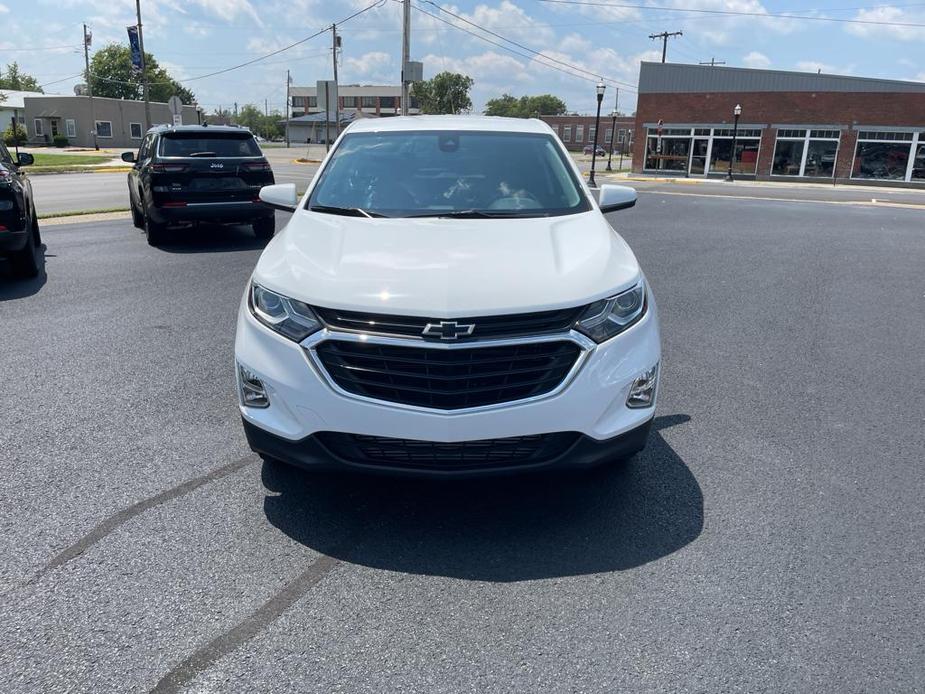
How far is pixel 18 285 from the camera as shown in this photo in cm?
816

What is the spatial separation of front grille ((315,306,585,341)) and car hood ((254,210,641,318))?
0.03 meters

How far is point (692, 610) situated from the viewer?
9.18ft

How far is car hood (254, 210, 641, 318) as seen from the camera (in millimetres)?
3035

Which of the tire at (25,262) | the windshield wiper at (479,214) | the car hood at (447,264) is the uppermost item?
the windshield wiper at (479,214)

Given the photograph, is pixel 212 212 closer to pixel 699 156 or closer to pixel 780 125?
pixel 780 125

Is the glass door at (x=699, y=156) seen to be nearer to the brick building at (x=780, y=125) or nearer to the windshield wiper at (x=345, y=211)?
the brick building at (x=780, y=125)

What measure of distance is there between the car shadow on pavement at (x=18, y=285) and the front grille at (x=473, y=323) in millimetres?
6076

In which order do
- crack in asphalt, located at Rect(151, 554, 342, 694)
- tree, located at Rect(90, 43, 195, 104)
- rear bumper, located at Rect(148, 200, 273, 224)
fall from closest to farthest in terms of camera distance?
1. crack in asphalt, located at Rect(151, 554, 342, 694)
2. rear bumper, located at Rect(148, 200, 273, 224)
3. tree, located at Rect(90, 43, 195, 104)

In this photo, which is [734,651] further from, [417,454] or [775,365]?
[775,365]

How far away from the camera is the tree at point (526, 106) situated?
143625 mm

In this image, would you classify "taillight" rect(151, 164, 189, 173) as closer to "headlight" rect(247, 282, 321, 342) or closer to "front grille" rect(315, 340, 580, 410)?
"headlight" rect(247, 282, 321, 342)

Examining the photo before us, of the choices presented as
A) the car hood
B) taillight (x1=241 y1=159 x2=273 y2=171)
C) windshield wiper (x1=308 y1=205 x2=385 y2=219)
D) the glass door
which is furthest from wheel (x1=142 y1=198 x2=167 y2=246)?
the glass door

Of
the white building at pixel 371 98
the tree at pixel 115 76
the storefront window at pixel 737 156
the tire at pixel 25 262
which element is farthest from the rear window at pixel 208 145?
the white building at pixel 371 98

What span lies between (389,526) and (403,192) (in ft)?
6.59
